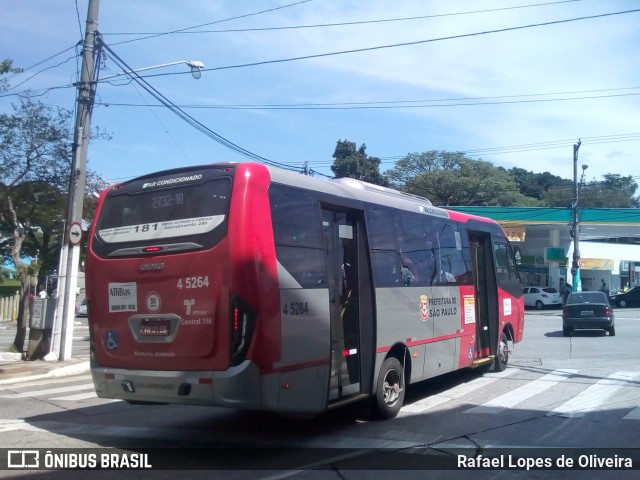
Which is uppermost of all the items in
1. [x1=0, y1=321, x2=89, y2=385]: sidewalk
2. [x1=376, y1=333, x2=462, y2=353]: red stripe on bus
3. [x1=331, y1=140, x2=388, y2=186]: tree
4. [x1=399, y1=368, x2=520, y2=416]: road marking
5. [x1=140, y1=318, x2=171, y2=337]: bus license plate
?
[x1=331, y1=140, x2=388, y2=186]: tree

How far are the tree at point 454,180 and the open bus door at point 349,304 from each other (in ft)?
182

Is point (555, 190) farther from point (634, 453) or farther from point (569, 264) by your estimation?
point (634, 453)

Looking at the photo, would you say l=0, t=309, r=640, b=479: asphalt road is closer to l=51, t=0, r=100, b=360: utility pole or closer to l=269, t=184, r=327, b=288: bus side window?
l=269, t=184, r=327, b=288: bus side window

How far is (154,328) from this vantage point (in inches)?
312

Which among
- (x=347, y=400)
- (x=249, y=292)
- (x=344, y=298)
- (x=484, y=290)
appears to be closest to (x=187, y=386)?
(x=249, y=292)

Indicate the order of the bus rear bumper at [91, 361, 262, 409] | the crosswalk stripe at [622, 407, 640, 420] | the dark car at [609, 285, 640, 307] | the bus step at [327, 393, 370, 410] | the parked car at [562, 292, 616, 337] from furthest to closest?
the dark car at [609, 285, 640, 307]
the parked car at [562, 292, 616, 337]
the crosswalk stripe at [622, 407, 640, 420]
the bus step at [327, 393, 370, 410]
the bus rear bumper at [91, 361, 262, 409]

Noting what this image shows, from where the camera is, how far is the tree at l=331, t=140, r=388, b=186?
109ft

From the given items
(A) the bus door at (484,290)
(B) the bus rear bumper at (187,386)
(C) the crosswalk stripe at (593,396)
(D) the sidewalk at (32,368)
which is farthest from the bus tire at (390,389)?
(D) the sidewalk at (32,368)

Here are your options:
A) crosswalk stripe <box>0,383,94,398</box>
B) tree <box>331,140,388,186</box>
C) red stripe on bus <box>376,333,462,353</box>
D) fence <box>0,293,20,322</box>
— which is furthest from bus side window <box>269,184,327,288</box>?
fence <box>0,293,20,322</box>

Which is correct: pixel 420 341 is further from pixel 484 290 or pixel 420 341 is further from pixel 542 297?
pixel 542 297

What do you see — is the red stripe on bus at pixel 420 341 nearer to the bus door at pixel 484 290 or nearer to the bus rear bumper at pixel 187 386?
the bus door at pixel 484 290

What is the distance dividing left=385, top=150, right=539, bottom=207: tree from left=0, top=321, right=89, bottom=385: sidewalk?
164 ft

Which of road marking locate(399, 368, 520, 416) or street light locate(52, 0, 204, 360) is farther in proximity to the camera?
street light locate(52, 0, 204, 360)

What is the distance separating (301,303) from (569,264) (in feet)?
153
